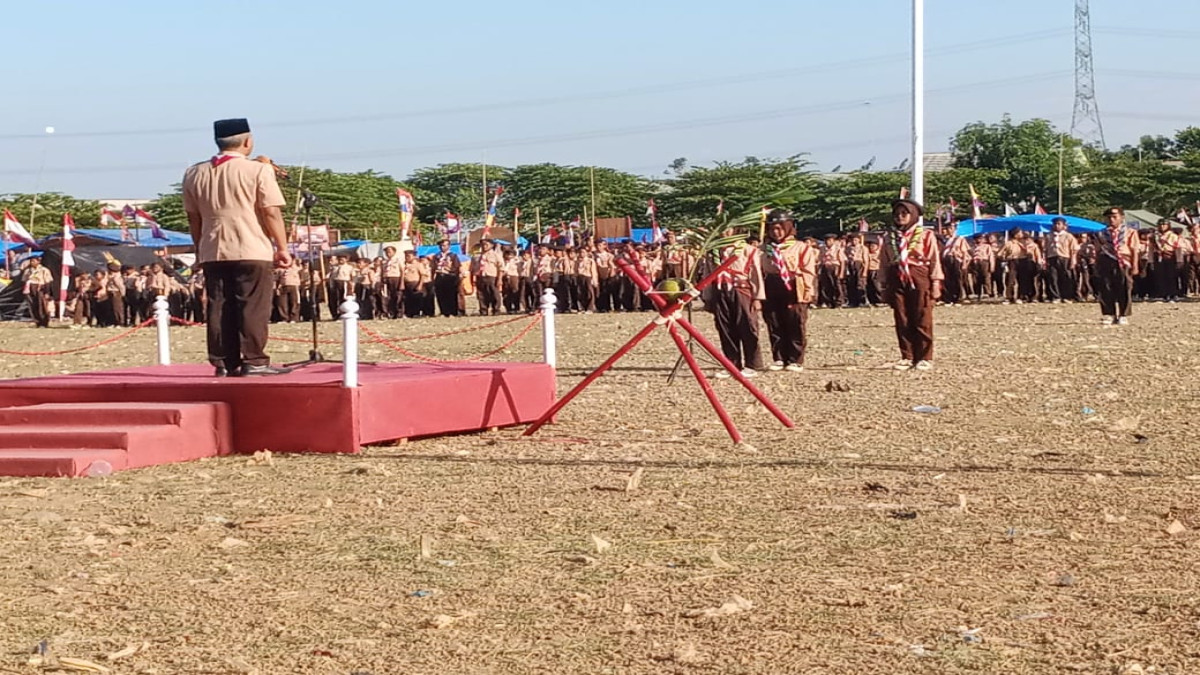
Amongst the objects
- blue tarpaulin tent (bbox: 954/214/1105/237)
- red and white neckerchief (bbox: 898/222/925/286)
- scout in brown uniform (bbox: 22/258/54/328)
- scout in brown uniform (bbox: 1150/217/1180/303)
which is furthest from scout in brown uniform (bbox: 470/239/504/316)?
red and white neckerchief (bbox: 898/222/925/286)

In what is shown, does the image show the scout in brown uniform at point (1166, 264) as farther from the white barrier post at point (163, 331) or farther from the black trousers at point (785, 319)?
the white barrier post at point (163, 331)

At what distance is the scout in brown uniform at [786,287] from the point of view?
17406 mm

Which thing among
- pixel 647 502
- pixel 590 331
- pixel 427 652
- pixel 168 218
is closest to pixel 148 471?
pixel 647 502

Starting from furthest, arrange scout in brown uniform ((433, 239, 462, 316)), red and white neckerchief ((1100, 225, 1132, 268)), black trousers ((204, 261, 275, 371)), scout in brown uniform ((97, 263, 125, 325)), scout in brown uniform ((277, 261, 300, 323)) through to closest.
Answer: scout in brown uniform ((97, 263, 125, 325)) < scout in brown uniform ((433, 239, 462, 316)) < scout in brown uniform ((277, 261, 300, 323)) < red and white neckerchief ((1100, 225, 1132, 268)) < black trousers ((204, 261, 275, 371))

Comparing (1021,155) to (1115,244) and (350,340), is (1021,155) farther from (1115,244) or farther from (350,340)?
(350,340)

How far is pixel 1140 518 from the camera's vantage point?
26.1 feet

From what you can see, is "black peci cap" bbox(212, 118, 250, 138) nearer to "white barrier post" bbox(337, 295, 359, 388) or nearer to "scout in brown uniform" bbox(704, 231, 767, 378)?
"white barrier post" bbox(337, 295, 359, 388)

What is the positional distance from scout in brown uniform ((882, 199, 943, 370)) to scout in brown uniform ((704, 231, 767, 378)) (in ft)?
4.83

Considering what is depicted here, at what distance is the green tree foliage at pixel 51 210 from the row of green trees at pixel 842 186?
0.23ft

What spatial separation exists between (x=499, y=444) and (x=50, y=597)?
5168mm

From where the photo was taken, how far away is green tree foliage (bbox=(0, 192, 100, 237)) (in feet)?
266

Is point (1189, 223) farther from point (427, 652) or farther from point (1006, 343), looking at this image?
point (427, 652)

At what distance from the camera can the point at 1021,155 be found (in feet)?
265

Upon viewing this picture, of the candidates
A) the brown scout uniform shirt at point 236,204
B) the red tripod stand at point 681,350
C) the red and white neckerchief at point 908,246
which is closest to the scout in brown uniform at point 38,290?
the red and white neckerchief at point 908,246
